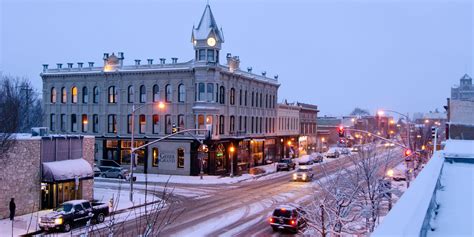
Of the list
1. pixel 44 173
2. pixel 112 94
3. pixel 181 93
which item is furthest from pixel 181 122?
pixel 44 173

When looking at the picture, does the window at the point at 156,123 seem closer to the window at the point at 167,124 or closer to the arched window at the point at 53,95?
the window at the point at 167,124

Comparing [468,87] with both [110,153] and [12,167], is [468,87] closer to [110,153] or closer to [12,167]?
[110,153]

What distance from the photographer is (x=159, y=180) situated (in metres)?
47.0

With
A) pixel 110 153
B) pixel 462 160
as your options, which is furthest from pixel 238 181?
pixel 462 160

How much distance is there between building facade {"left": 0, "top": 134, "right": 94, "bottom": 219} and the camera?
27828 millimetres

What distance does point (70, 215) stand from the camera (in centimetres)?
2425

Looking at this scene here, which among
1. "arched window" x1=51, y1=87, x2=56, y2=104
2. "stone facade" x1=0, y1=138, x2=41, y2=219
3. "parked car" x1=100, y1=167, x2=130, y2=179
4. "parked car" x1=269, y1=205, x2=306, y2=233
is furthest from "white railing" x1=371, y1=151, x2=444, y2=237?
"arched window" x1=51, y1=87, x2=56, y2=104

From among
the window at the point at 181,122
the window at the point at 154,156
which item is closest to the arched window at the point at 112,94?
the window at the point at 154,156

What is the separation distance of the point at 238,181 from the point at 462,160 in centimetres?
3908

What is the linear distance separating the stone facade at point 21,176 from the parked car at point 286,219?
543 inches

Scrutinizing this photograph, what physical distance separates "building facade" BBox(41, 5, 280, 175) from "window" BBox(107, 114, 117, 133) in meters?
0.12

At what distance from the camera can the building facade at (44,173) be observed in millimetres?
27828

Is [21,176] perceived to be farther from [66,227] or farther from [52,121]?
[52,121]

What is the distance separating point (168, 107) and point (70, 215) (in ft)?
96.9
